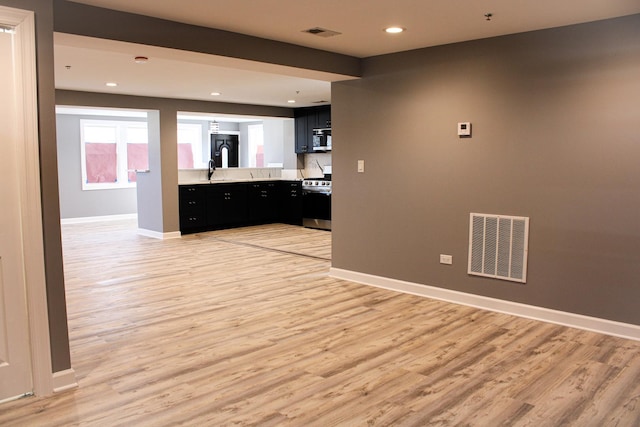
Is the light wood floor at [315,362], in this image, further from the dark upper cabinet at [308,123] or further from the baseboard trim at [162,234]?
the dark upper cabinet at [308,123]

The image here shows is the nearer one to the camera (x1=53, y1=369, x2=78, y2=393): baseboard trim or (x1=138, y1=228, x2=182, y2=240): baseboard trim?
(x1=53, y1=369, x2=78, y2=393): baseboard trim

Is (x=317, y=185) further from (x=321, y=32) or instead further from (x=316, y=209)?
(x=321, y=32)

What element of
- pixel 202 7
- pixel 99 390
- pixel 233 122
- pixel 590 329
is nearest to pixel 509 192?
pixel 590 329

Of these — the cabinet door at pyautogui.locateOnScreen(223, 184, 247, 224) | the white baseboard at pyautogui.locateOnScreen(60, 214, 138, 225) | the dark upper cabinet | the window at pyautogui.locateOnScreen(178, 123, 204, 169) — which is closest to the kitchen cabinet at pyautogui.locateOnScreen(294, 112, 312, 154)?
the dark upper cabinet

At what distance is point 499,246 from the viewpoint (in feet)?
14.5

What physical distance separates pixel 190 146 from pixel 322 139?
467 centimetres

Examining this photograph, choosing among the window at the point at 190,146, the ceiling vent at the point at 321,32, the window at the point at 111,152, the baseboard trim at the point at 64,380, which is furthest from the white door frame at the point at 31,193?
the window at the point at 190,146

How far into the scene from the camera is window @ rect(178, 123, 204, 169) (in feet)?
42.6

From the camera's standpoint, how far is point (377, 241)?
533 centimetres

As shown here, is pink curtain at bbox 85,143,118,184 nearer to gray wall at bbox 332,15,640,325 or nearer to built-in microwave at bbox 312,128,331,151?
built-in microwave at bbox 312,128,331,151

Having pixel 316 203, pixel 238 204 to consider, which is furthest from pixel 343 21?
pixel 238 204

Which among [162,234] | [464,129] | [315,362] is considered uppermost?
[464,129]

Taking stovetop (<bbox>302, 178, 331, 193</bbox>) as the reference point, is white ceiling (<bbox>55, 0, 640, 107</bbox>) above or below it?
above

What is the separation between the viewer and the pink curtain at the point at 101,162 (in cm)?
1128
